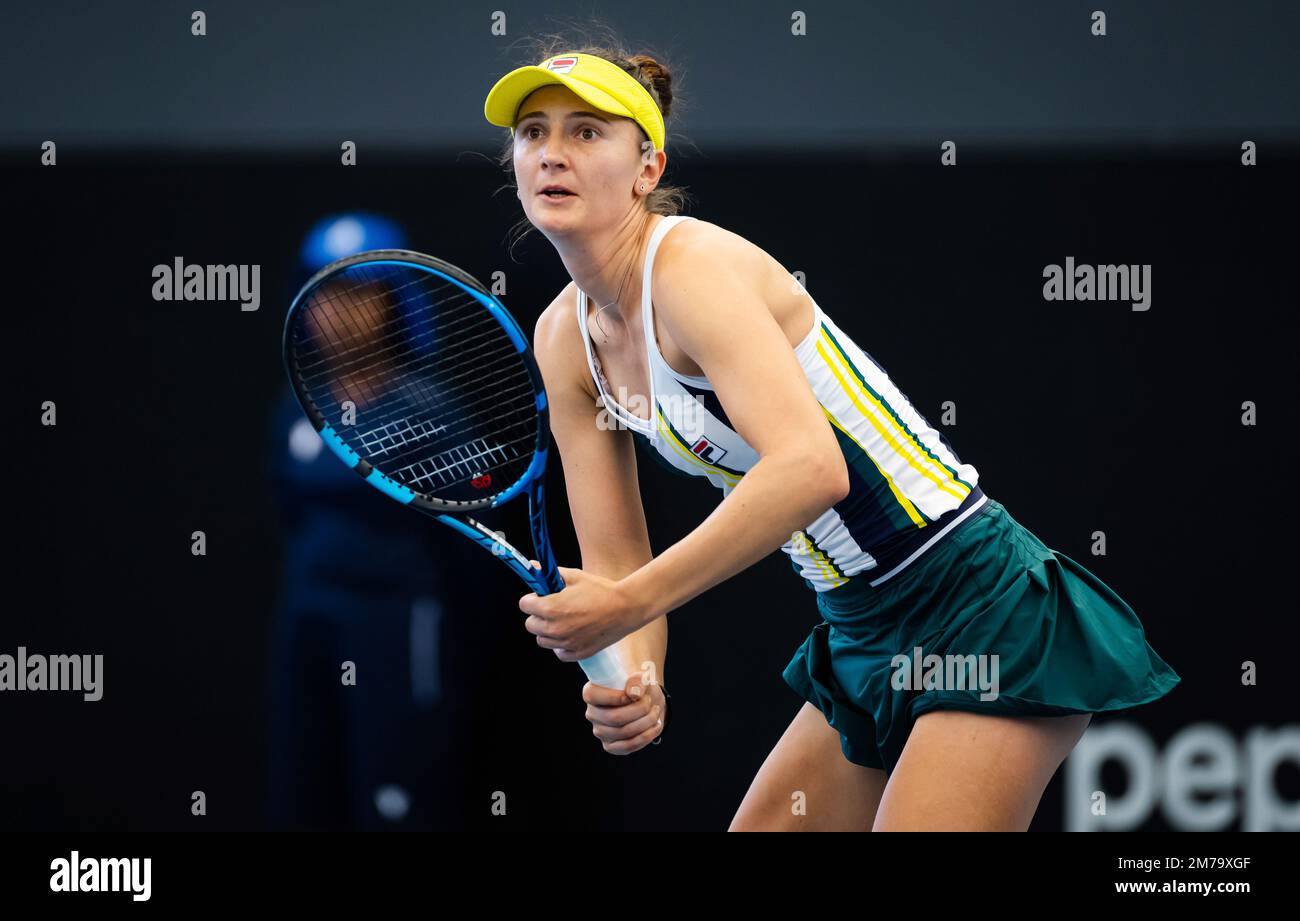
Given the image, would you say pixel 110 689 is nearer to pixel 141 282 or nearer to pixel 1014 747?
pixel 141 282

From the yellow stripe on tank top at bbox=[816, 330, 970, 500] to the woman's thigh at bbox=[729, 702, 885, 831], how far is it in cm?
42

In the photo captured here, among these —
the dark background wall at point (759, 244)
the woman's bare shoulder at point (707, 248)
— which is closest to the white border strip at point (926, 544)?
the woman's bare shoulder at point (707, 248)

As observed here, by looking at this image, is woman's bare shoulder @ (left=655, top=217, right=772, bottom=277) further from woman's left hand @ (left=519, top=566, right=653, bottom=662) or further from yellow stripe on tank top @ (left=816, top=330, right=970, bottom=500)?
woman's left hand @ (left=519, top=566, right=653, bottom=662)

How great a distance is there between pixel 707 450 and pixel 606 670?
0.30 m

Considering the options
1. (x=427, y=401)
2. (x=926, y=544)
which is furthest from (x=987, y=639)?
(x=427, y=401)

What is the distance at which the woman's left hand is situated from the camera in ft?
5.48

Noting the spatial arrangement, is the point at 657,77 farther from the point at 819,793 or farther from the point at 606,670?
the point at 819,793

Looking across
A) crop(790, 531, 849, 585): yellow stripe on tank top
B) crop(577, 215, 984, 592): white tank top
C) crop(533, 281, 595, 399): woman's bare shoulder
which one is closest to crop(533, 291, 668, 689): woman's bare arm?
crop(533, 281, 595, 399): woman's bare shoulder

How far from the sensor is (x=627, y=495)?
6.80 feet

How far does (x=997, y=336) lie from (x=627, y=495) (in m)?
1.30

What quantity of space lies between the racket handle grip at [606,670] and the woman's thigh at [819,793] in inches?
13.4

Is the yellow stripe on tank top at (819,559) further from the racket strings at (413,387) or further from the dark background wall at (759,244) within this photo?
the dark background wall at (759,244)

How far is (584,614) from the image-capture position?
1.67 m

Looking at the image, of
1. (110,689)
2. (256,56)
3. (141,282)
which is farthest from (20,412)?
(256,56)
